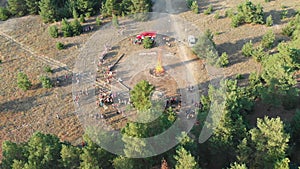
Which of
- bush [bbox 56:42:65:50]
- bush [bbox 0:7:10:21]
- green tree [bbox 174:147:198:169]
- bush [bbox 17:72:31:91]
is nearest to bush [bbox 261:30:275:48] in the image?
green tree [bbox 174:147:198:169]

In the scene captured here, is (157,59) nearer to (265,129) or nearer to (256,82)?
(256,82)

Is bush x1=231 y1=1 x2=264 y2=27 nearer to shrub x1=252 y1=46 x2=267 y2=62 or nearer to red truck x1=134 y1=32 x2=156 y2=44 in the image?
shrub x1=252 y1=46 x2=267 y2=62

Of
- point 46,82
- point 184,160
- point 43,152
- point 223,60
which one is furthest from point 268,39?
point 43,152

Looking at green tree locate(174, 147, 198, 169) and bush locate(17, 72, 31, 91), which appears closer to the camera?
green tree locate(174, 147, 198, 169)

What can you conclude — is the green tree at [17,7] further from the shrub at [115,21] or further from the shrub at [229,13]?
the shrub at [229,13]

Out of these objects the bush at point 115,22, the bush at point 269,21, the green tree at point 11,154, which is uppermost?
the bush at point 115,22

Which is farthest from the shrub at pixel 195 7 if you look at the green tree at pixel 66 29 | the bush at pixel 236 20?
the green tree at pixel 66 29

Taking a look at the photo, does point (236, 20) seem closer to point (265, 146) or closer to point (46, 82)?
point (265, 146)
